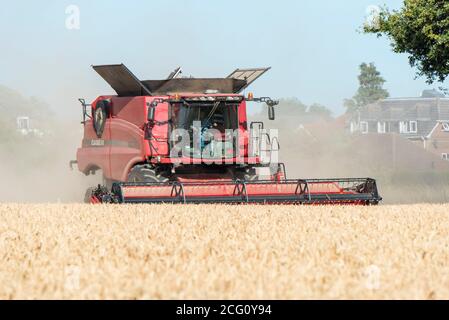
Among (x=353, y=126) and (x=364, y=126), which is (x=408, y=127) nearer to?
(x=364, y=126)

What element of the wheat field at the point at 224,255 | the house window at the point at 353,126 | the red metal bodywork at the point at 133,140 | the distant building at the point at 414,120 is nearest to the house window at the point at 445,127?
the distant building at the point at 414,120

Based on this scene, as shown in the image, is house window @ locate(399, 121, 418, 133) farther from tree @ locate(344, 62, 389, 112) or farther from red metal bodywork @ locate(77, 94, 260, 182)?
red metal bodywork @ locate(77, 94, 260, 182)

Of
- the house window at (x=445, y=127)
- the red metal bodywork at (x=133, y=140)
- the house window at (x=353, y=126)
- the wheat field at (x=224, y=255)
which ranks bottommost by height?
the wheat field at (x=224, y=255)

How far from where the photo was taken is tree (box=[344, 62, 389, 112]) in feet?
403

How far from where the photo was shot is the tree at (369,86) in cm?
12269

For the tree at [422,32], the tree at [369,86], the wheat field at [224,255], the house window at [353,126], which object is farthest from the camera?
the tree at [369,86]

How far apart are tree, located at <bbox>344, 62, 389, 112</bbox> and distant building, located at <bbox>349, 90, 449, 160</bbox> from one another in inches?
1375

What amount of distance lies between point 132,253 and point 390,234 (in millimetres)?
3335

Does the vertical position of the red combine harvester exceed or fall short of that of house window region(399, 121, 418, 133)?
it falls short

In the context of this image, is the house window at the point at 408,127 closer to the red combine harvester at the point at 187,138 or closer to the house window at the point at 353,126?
the house window at the point at 353,126

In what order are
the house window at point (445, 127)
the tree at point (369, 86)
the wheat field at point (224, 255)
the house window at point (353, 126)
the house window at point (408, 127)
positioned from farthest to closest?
1. the tree at point (369, 86)
2. the house window at point (353, 126)
3. the house window at point (408, 127)
4. the house window at point (445, 127)
5. the wheat field at point (224, 255)

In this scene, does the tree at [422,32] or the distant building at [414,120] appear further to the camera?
the distant building at [414,120]

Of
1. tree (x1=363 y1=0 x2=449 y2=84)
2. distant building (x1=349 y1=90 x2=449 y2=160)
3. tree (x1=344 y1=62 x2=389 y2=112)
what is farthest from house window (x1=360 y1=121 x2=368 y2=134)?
tree (x1=363 y1=0 x2=449 y2=84)

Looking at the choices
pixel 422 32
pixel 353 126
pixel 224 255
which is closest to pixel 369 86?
pixel 353 126
